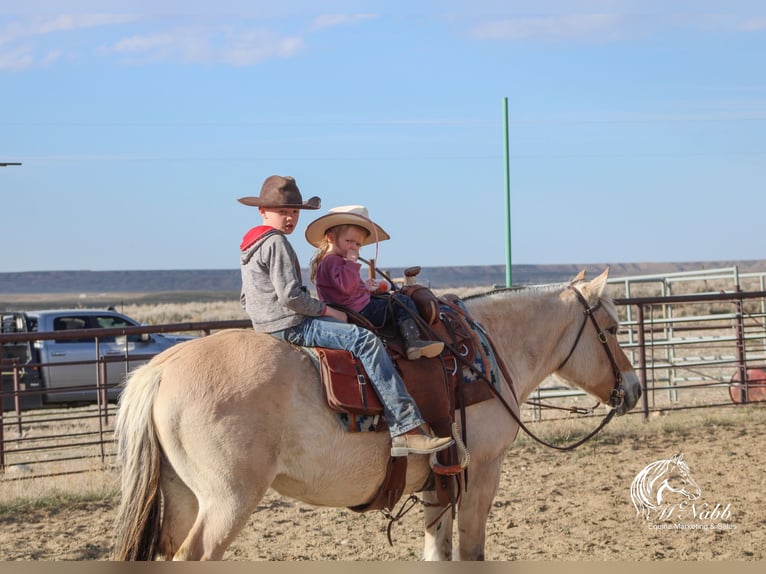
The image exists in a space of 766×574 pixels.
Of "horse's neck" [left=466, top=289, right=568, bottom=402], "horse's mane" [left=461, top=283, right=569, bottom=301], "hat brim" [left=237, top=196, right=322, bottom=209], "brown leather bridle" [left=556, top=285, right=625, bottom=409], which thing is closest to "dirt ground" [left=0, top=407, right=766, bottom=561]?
"brown leather bridle" [left=556, top=285, right=625, bottom=409]

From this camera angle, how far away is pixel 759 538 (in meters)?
5.62

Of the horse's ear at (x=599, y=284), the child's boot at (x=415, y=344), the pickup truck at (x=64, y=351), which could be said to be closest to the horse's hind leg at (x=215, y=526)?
the child's boot at (x=415, y=344)

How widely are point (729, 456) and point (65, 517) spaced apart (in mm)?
6211

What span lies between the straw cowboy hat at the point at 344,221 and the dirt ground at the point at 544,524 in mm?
2399

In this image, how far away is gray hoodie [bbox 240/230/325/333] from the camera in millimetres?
3646

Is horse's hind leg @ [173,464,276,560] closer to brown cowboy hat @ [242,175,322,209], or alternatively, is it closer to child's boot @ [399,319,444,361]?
child's boot @ [399,319,444,361]

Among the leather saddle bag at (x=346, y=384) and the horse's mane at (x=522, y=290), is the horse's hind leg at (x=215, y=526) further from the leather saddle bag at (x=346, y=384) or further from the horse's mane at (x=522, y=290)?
the horse's mane at (x=522, y=290)

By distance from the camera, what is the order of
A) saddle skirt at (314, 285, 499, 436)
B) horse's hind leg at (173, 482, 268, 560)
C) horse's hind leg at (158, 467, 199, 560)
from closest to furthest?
1. horse's hind leg at (173, 482, 268, 560)
2. horse's hind leg at (158, 467, 199, 560)
3. saddle skirt at (314, 285, 499, 436)

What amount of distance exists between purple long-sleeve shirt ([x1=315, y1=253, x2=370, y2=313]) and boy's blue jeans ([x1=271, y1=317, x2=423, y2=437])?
28cm

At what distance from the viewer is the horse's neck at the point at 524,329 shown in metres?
4.73

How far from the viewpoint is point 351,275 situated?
4.00 metres

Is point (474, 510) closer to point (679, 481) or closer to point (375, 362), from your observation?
point (375, 362)

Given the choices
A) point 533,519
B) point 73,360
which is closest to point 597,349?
point 533,519

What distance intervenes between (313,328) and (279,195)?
656 millimetres
